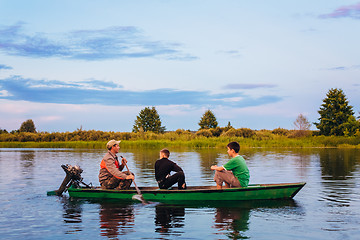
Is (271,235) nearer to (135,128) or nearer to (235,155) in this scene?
(235,155)

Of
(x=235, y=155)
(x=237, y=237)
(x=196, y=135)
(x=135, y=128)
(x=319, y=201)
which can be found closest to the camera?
(x=237, y=237)

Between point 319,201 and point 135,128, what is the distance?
7157 cm

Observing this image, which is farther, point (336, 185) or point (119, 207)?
point (336, 185)

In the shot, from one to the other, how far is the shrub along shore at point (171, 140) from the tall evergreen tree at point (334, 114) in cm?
258

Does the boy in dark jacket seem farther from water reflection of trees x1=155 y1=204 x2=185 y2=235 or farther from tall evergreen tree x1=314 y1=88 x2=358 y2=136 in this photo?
tall evergreen tree x1=314 y1=88 x2=358 y2=136

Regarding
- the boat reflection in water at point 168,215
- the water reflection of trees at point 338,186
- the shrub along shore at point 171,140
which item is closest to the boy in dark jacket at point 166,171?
the boat reflection in water at point 168,215

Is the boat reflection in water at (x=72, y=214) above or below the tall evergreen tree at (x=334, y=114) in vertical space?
below

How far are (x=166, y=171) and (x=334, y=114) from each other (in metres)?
57.2

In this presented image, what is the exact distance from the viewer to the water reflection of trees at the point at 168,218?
982cm

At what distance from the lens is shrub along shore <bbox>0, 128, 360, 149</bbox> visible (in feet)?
→ 180

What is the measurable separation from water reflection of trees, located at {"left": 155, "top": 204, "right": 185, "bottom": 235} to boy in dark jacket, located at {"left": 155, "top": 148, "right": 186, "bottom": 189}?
2.66 ft

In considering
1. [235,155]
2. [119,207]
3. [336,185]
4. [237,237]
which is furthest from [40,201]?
[336,185]

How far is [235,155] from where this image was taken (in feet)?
41.6

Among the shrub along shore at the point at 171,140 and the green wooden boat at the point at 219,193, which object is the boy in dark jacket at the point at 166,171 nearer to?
the green wooden boat at the point at 219,193
